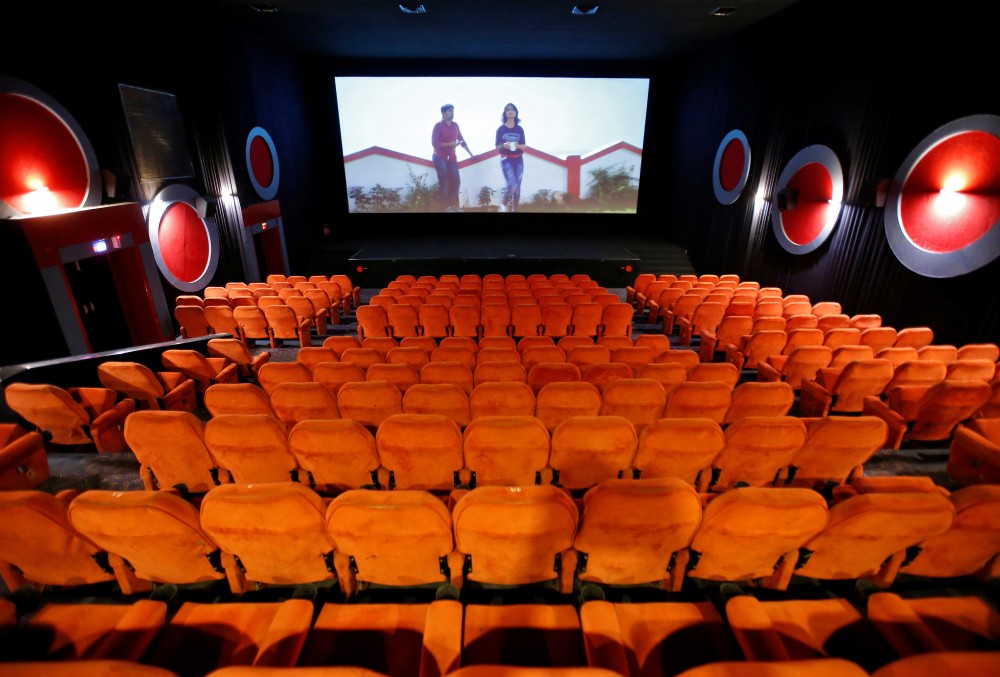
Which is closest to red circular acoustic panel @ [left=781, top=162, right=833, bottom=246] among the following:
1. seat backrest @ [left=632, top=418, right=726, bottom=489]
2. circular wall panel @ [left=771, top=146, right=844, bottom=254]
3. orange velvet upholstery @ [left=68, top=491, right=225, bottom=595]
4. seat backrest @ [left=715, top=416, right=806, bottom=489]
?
circular wall panel @ [left=771, top=146, right=844, bottom=254]

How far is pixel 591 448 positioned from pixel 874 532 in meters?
1.34

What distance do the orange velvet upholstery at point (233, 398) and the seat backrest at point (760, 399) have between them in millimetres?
3631

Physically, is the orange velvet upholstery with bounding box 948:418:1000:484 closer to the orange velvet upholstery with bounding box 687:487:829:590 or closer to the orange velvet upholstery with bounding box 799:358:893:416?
the orange velvet upholstery with bounding box 799:358:893:416

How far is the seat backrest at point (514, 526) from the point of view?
5.86ft

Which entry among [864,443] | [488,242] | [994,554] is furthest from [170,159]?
[994,554]

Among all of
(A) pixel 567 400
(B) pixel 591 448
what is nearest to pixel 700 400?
(A) pixel 567 400

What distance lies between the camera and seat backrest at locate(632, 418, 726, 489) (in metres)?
2.61

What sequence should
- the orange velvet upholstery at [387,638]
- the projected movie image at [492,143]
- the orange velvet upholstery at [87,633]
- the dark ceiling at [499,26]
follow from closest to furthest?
the orange velvet upholstery at [387,638] < the orange velvet upholstery at [87,633] < the dark ceiling at [499,26] < the projected movie image at [492,143]

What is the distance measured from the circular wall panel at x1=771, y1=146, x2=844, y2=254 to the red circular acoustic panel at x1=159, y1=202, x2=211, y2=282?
1111 cm

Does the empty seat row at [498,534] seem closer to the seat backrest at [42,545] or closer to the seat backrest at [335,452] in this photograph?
the seat backrest at [42,545]

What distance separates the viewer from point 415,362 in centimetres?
446

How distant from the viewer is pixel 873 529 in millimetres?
1869

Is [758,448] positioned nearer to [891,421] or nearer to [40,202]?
[891,421]

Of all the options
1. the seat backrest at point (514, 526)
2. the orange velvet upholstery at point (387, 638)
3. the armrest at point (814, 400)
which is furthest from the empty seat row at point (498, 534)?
the armrest at point (814, 400)
